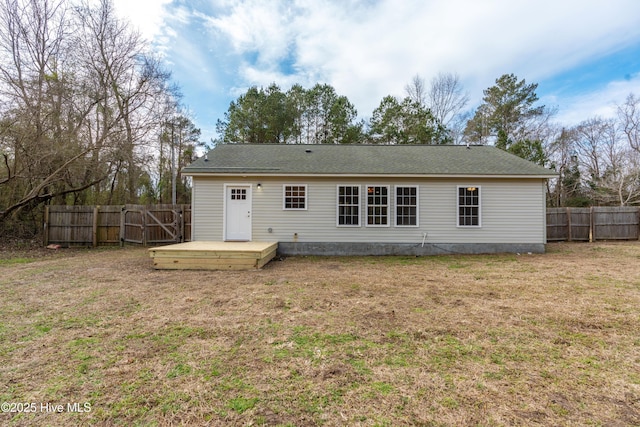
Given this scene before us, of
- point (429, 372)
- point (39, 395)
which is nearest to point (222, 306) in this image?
point (39, 395)

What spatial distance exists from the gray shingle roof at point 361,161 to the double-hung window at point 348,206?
61 centimetres

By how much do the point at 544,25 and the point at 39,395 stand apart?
17586 mm

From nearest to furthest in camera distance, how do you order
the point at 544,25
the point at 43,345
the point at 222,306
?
the point at 43,345, the point at 222,306, the point at 544,25

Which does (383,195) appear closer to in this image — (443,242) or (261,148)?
(443,242)

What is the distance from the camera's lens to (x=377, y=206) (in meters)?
9.70

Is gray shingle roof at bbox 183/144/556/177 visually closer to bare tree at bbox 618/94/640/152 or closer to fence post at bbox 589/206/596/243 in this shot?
fence post at bbox 589/206/596/243

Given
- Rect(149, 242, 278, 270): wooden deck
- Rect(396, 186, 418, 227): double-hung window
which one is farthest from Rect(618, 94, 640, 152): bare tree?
Rect(149, 242, 278, 270): wooden deck

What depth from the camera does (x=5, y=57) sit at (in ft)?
35.0

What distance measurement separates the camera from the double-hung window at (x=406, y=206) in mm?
9711

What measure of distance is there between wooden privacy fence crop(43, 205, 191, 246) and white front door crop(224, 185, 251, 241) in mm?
3309

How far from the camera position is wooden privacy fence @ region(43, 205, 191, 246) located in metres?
11.2

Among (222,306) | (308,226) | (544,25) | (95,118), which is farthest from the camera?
(95,118)

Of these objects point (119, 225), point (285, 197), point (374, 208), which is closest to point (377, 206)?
point (374, 208)

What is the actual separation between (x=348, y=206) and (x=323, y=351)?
23.0 ft
